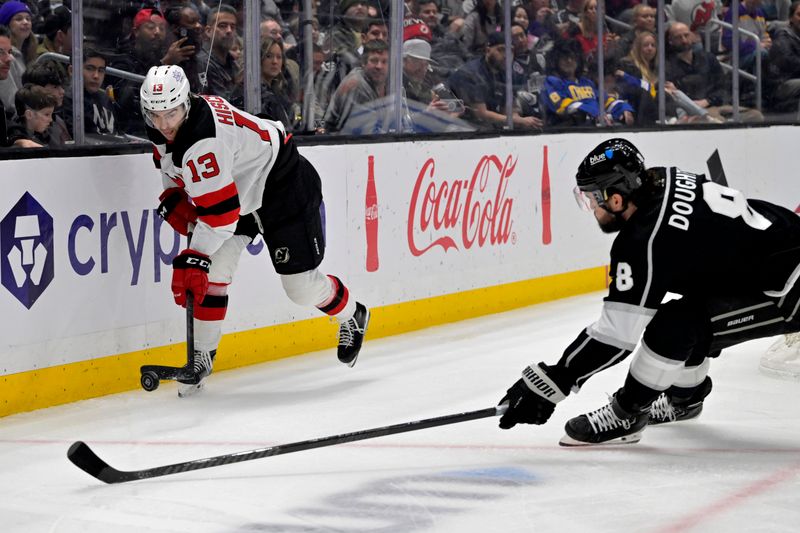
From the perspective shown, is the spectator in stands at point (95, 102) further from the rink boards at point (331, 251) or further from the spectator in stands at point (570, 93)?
the spectator in stands at point (570, 93)

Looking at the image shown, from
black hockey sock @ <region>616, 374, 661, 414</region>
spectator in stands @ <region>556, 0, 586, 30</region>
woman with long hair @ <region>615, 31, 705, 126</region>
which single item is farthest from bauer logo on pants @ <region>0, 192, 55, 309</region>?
woman with long hair @ <region>615, 31, 705, 126</region>

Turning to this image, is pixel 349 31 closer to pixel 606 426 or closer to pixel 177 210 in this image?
pixel 177 210

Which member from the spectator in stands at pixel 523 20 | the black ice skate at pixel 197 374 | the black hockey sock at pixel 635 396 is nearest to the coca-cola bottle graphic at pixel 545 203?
the spectator in stands at pixel 523 20

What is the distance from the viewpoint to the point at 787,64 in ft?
29.3

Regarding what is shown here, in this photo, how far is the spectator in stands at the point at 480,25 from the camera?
6.42 meters

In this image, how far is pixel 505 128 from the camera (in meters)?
6.59

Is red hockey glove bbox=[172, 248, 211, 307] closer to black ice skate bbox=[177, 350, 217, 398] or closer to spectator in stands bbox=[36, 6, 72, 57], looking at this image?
black ice skate bbox=[177, 350, 217, 398]

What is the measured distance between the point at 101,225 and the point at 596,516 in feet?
7.30

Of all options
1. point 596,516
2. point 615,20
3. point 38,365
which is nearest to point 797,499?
point 596,516

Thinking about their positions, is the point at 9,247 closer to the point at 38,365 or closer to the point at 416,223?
the point at 38,365

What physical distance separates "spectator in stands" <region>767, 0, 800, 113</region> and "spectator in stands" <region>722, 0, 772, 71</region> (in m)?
0.10

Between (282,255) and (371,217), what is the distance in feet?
3.52

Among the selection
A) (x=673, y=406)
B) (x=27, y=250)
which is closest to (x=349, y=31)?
(x=27, y=250)

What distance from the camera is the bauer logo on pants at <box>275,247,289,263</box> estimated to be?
15.1 ft
